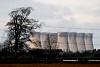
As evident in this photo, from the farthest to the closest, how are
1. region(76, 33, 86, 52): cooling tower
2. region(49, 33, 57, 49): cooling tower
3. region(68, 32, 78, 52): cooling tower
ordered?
region(76, 33, 86, 52): cooling tower
region(68, 32, 78, 52): cooling tower
region(49, 33, 57, 49): cooling tower

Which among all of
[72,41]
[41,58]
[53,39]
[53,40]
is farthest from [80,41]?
[41,58]

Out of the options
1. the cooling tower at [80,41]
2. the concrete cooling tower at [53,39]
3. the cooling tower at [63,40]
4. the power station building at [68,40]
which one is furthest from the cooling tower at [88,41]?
the concrete cooling tower at [53,39]

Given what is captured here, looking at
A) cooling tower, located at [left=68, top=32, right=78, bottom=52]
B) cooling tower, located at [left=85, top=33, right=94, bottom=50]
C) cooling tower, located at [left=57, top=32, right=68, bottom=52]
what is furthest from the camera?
cooling tower, located at [left=85, top=33, right=94, bottom=50]

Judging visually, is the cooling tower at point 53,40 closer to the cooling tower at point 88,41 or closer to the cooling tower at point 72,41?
the cooling tower at point 72,41

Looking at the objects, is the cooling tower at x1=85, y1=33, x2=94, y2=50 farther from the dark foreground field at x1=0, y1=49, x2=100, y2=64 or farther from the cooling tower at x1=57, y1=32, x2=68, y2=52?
the dark foreground field at x1=0, y1=49, x2=100, y2=64

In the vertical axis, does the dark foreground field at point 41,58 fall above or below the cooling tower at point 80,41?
above

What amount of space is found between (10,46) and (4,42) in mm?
1811

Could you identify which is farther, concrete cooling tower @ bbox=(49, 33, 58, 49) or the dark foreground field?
concrete cooling tower @ bbox=(49, 33, 58, 49)

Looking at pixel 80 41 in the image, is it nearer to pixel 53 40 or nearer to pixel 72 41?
pixel 72 41

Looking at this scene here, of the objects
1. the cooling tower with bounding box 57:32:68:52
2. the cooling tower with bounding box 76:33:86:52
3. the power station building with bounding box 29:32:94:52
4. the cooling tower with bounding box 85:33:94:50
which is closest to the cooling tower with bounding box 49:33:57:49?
the power station building with bounding box 29:32:94:52

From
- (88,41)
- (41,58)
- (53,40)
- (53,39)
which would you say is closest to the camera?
(41,58)

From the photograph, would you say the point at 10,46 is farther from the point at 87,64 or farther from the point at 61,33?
the point at 61,33

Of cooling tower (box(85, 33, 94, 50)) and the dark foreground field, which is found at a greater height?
the dark foreground field

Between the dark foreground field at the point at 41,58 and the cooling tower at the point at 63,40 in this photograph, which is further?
the cooling tower at the point at 63,40
